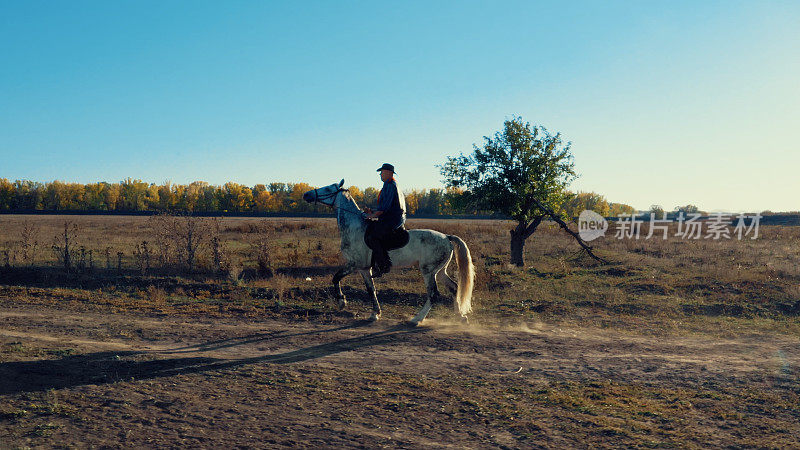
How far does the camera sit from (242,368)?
7055 millimetres

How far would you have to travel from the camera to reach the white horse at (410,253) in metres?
10.1

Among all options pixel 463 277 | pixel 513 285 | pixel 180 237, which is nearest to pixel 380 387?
pixel 463 277

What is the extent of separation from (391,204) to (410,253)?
124 centimetres

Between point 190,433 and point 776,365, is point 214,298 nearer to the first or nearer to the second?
point 190,433

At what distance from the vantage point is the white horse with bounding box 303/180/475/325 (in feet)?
33.2

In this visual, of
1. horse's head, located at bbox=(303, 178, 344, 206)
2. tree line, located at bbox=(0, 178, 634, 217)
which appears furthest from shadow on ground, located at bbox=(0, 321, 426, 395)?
tree line, located at bbox=(0, 178, 634, 217)

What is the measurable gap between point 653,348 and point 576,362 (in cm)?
216

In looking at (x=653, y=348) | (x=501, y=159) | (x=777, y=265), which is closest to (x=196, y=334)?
(x=653, y=348)

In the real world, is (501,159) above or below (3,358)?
above

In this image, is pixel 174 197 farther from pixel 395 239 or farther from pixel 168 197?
pixel 395 239

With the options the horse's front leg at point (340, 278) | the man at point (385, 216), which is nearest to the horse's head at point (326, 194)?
the man at point (385, 216)

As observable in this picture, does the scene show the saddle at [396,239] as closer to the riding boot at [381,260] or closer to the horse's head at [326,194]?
the riding boot at [381,260]

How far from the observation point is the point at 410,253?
33.0ft

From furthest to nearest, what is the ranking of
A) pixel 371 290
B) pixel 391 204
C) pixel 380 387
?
pixel 371 290 → pixel 391 204 → pixel 380 387
